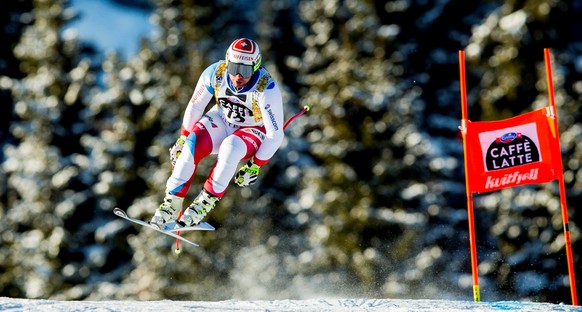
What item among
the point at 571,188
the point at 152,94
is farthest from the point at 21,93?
the point at 571,188

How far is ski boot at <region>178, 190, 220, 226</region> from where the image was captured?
933 cm

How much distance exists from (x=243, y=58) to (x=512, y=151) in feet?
11.3

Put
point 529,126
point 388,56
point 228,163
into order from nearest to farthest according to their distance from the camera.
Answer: point 228,163 < point 529,126 < point 388,56

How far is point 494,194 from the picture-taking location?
77.7ft

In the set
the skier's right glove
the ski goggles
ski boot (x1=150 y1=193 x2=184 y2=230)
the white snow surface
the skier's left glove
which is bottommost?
the white snow surface

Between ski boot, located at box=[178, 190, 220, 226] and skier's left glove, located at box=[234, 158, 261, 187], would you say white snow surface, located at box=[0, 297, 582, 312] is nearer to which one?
ski boot, located at box=[178, 190, 220, 226]

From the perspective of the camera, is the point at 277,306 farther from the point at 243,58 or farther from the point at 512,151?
the point at 512,151

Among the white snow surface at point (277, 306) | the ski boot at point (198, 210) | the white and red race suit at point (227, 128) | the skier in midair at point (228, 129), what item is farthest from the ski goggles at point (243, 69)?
the white snow surface at point (277, 306)

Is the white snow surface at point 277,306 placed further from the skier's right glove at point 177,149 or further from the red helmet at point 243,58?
the red helmet at point 243,58

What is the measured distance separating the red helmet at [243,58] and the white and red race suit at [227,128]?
0.15m

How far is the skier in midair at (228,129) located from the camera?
9.08 meters

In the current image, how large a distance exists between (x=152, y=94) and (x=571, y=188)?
11.6 meters

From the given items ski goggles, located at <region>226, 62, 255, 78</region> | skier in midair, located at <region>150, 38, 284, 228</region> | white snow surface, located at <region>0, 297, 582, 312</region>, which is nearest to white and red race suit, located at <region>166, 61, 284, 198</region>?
skier in midair, located at <region>150, 38, 284, 228</region>

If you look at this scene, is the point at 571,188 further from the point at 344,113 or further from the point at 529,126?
the point at 529,126
